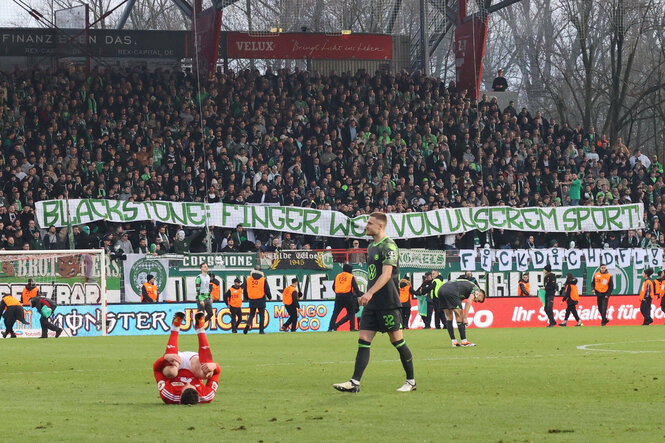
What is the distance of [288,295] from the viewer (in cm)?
3159

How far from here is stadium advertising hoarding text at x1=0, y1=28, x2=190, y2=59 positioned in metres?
45.1

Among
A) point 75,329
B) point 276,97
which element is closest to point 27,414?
point 75,329

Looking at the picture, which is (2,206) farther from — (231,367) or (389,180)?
(231,367)

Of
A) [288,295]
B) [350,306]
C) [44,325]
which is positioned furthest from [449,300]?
[44,325]

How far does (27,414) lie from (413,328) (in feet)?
81.2

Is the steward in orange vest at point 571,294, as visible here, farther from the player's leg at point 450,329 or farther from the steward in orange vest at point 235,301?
the player's leg at point 450,329

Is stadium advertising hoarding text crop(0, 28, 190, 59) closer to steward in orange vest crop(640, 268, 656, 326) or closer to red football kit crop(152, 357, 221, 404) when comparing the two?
steward in orange vest crop(640, 268, 656, 326)

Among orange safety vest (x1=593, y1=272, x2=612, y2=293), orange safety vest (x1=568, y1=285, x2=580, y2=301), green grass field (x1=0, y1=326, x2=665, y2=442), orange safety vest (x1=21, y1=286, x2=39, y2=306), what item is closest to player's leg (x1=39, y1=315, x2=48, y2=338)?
orange safety vest (x1=21, y1=286, x2=39, y2=306)

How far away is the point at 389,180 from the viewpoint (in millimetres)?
40250

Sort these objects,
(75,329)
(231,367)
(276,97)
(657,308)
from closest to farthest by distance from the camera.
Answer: (231,367), (75,329), (657,308), (276,97)

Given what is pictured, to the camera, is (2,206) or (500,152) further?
(500,152)

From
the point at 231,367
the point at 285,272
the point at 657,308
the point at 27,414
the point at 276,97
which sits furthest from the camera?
the point at 276,97

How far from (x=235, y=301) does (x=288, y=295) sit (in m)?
1.49

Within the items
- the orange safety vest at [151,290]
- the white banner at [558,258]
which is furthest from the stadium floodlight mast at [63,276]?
the white banner at [558,258]
